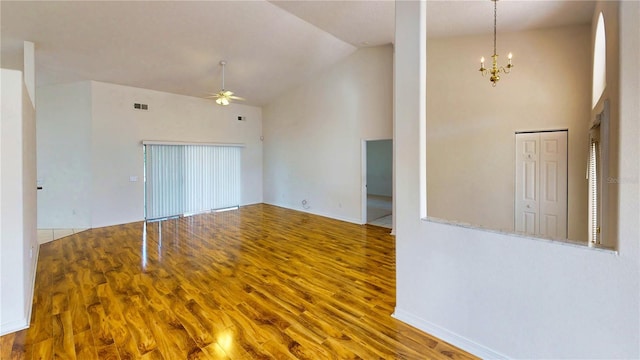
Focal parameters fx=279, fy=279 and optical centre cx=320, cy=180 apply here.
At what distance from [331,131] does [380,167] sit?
530 cm

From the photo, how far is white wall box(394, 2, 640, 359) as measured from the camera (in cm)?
154

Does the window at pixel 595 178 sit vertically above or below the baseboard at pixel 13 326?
above

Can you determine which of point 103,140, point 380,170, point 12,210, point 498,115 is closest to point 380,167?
point 380,170

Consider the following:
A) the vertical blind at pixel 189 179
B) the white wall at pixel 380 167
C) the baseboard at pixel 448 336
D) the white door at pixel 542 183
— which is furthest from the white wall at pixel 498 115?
the white wall at pixel 380 167

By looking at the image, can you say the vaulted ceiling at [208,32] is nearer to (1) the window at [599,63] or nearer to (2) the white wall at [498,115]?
(2) the white wall at [498,115]

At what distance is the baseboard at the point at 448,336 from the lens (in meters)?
2.09

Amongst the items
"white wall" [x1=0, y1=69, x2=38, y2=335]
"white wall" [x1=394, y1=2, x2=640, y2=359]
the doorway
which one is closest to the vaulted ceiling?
"white wall" [x1=0, y1=69, x2=38, y2=335]

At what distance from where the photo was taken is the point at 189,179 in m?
7.60

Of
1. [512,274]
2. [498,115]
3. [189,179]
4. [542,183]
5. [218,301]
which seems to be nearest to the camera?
[512,274]

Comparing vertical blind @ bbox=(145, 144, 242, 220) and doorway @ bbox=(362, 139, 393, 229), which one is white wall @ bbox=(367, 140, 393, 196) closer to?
doorway @ bbox=(362, 139, 393, 229)

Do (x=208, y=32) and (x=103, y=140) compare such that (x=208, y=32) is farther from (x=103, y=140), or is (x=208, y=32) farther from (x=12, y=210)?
(x=12, y=210)

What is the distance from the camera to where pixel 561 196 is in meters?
4.06

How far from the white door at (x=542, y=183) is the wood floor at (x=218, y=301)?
218 cm

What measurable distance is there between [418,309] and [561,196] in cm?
320
